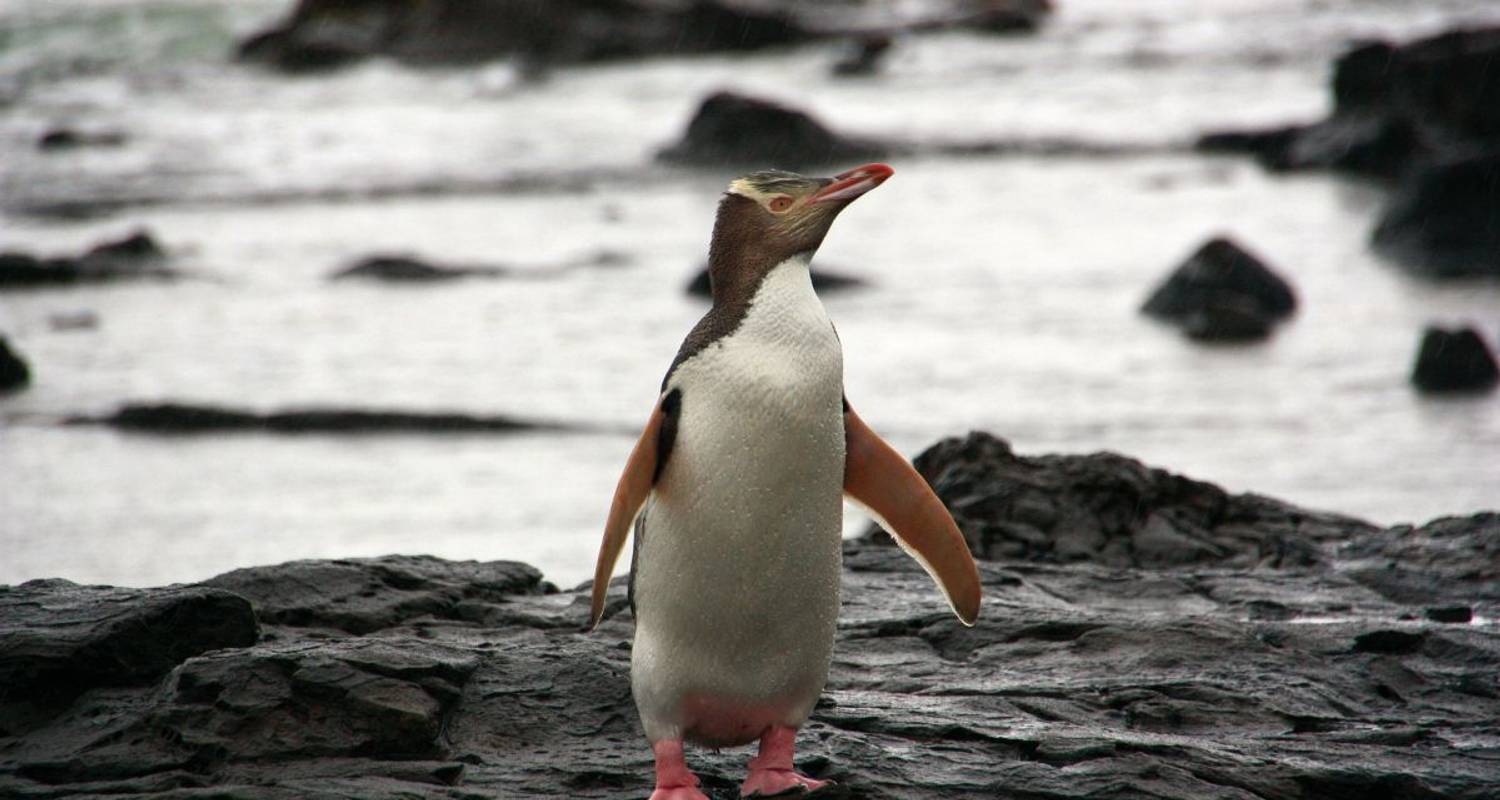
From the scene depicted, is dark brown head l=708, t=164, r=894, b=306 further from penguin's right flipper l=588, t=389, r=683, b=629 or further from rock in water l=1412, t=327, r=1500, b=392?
rock in water l=1412, t=327, r=1500, b=392

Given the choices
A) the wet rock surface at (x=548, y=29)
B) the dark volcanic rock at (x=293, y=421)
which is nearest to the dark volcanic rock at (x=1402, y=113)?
the dark volcanic rock at (x=293, y=421)

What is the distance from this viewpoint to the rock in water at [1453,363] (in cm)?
A: 947

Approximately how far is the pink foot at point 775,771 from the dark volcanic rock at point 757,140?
16044 mm

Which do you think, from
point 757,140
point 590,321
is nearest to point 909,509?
point 590,321

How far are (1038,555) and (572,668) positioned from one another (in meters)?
2.15

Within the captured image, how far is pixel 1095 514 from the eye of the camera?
604 centimetres

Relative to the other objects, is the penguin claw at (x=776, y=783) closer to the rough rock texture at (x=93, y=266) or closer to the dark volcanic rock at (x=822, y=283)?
the dark volcanic rock at (x=822, y=283)

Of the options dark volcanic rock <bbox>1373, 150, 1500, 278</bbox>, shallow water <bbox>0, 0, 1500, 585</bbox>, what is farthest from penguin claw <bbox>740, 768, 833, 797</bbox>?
dark volcanic rock <bbox>1373, 150, 1500, 278</bbox>

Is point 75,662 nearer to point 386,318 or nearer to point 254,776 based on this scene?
point 254,776

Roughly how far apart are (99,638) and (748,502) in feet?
4.91

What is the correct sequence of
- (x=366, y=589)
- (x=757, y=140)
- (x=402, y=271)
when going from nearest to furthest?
1. (x=366, y=589)
2. (x=402, y=271)
3. (x=757, y=140)

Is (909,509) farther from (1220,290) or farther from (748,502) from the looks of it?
(1220,290)

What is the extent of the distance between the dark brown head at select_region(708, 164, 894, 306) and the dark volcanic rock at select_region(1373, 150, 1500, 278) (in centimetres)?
1002

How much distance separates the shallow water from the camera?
8336 millimetres
